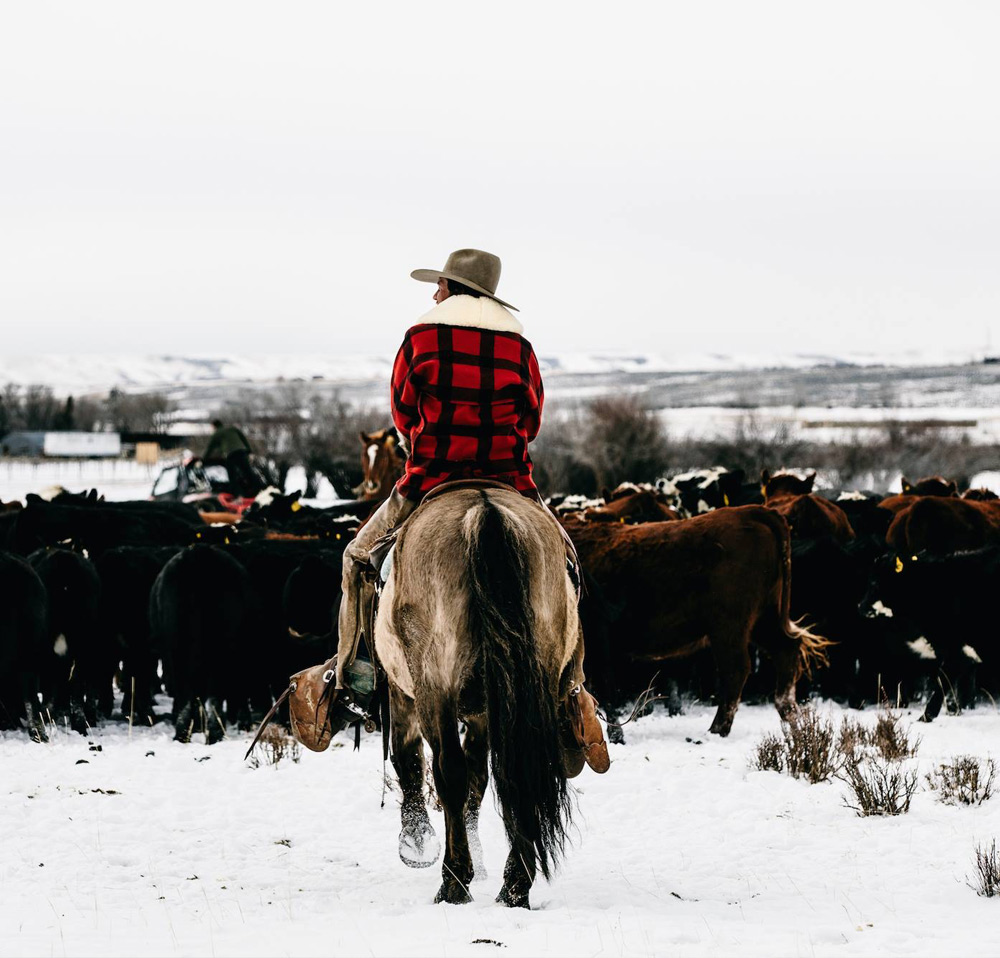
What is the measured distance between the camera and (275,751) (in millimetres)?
8539

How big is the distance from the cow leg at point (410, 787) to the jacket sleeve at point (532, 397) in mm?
1440

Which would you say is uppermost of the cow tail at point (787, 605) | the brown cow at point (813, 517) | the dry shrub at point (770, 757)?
the brown cow at point (813, 517)

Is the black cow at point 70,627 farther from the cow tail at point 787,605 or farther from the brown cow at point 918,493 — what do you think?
the brown cow at point 918,493

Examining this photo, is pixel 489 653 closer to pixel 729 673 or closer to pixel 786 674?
pixel 729 673

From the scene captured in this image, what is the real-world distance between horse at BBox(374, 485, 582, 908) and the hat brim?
3.37 ft

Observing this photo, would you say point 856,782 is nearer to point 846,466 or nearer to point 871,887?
point 871,887

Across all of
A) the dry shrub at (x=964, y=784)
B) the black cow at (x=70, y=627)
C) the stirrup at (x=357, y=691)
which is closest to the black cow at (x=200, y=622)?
the black cow at (x=70, y=627)

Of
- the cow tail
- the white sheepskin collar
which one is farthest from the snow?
the white sheepskin collar

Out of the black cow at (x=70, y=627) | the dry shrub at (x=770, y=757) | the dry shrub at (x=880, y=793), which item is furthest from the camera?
the black cow at (x=70, y=627)

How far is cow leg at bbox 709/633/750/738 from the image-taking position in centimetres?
965

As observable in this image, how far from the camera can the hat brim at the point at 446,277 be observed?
591cm

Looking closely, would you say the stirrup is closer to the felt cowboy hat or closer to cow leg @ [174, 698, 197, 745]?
the felt cowboy hat

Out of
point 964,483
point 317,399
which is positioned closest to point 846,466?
point 964,483

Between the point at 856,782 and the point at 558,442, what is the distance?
155 ft
